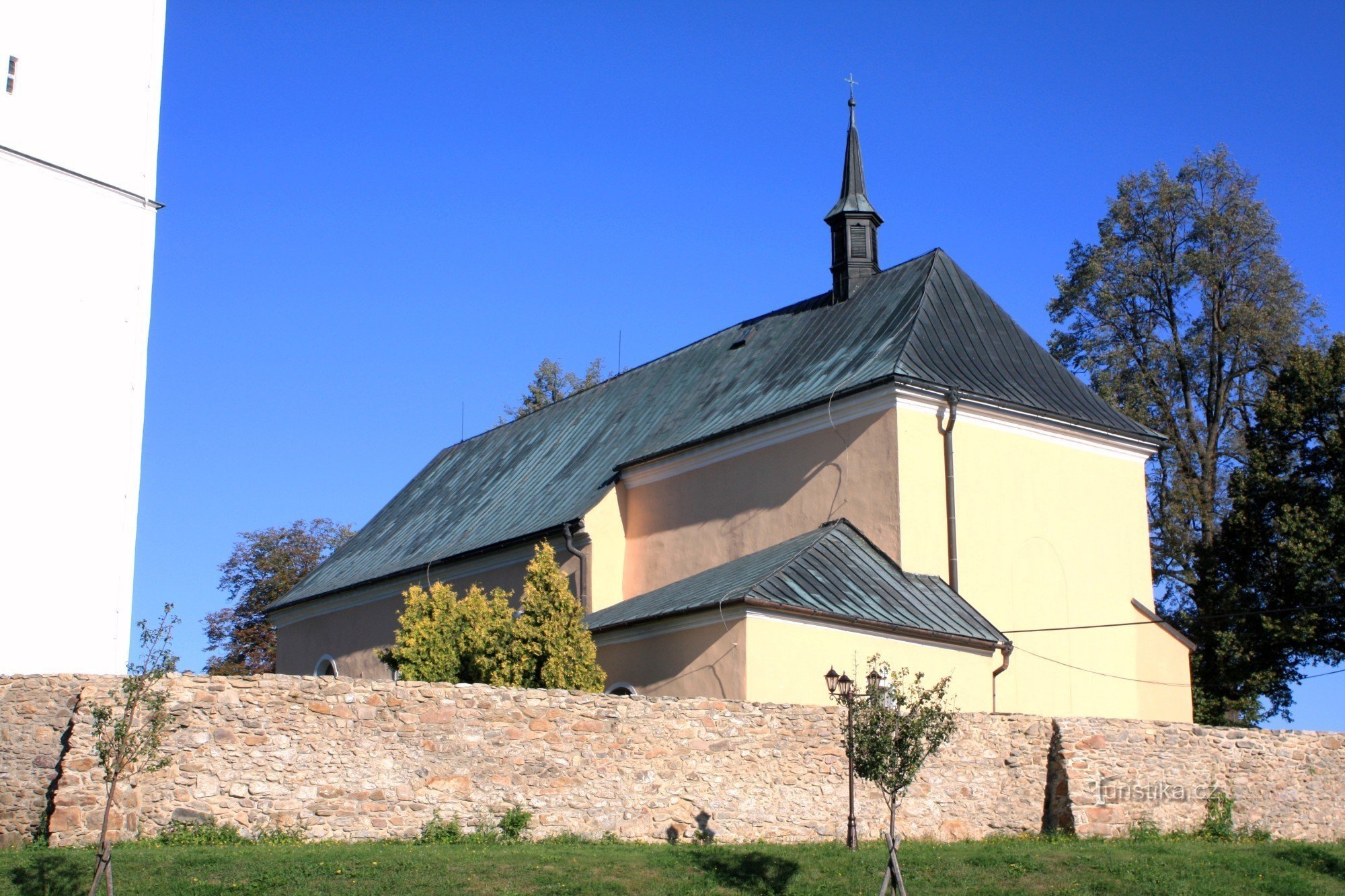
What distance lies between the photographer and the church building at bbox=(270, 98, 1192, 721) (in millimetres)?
17984

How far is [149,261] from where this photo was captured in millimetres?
18547

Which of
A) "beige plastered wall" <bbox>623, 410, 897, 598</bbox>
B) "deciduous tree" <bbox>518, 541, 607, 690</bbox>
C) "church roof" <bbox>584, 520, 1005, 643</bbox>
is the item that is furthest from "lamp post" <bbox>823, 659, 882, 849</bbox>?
"beige plastered wall" <bbox>623, 410, 897, 598</bbox>

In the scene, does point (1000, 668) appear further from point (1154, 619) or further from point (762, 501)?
point (762, 501)

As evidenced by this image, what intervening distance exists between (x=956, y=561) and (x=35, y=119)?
1408cm

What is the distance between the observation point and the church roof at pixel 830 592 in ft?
57.6

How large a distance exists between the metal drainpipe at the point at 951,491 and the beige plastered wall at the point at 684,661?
417cm

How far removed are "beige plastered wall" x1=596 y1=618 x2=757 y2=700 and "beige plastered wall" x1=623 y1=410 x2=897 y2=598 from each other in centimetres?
339

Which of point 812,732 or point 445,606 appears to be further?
point 445,606

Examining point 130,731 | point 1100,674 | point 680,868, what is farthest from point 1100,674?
point 130,731

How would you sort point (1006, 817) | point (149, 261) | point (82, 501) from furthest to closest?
1. point (149, 261)
2. point (82, 501)
3. point (1006, 817)

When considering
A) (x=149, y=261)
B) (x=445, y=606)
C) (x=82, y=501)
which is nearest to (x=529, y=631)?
(x=445, y=606)

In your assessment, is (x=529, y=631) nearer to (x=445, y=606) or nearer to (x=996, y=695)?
(x=445, y=606)

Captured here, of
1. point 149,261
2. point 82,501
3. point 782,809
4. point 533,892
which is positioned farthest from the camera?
point 149,261

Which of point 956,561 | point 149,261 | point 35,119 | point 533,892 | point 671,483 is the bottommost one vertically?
point 533,892
